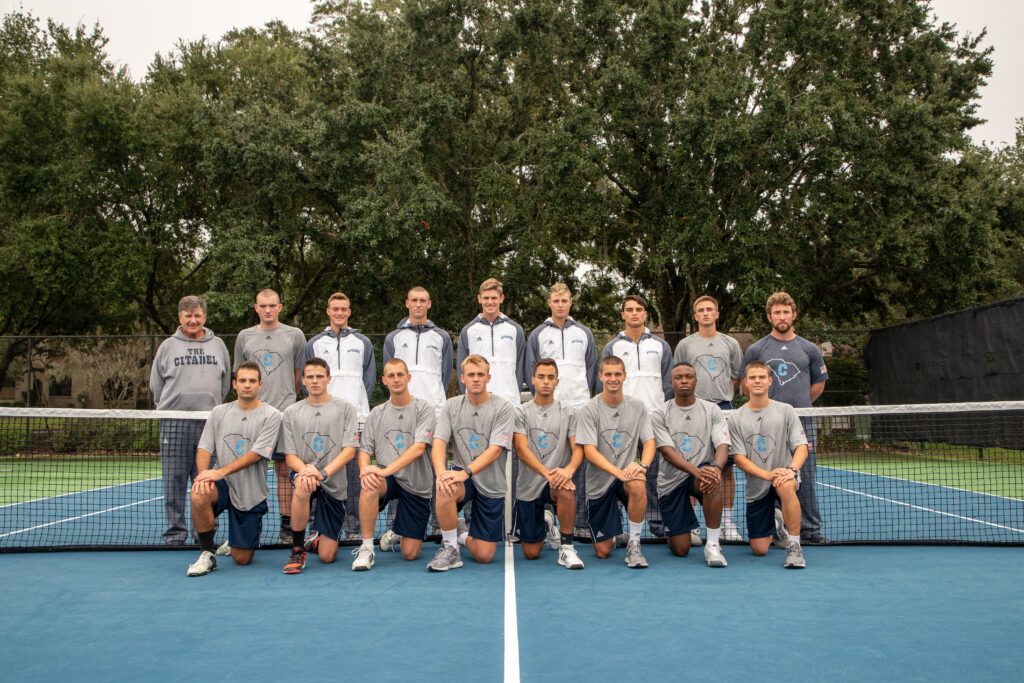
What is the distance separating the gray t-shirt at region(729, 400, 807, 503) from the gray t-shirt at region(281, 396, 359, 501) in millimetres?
2931

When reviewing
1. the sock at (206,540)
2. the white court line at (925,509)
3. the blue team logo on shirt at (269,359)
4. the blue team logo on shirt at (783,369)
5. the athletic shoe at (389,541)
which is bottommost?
the white court line at (925,509)

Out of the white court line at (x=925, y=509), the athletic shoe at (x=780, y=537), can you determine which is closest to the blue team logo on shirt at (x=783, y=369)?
the athletic shoe at (x=780, y=537)

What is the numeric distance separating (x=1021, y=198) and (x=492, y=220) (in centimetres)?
1234

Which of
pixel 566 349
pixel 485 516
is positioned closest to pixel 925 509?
pixel 566 349

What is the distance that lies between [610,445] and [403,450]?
61.6 inches

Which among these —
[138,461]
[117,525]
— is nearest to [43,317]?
[138,461]

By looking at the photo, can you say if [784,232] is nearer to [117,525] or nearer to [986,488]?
[986,488]

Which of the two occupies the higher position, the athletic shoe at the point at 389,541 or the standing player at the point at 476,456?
the standing player at the point at 476,456

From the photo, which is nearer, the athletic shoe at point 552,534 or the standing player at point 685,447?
the standing player at point 685,447

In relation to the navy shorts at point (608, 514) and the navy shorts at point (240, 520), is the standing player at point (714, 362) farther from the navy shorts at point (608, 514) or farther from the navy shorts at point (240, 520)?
the navy shorts at point (240, 520)

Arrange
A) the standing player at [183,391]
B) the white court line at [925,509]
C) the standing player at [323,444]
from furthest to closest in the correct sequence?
the white court line at [925,509]
the standing player at [183,391]
the standing player at [323,444]

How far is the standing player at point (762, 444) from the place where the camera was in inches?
234

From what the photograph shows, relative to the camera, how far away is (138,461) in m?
13.6

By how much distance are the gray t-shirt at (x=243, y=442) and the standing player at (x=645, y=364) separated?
2.77m
